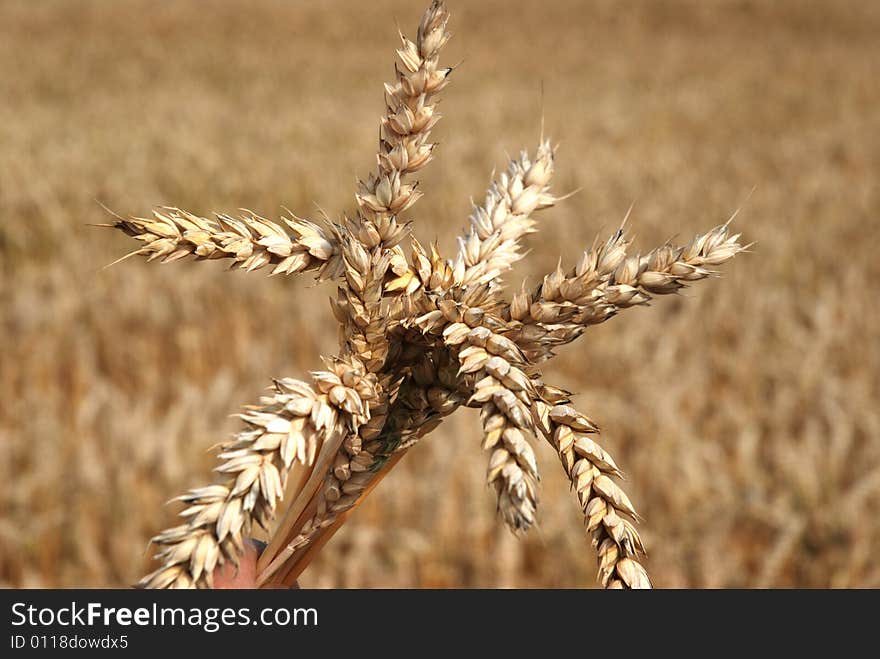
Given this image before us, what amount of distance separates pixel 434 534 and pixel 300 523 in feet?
9.14

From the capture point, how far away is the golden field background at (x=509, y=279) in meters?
3.47

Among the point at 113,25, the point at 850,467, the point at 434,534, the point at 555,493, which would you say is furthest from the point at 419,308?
the point at 113,25

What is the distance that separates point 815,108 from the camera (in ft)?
41.3

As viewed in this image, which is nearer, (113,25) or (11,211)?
(11,211)

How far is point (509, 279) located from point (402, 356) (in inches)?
217

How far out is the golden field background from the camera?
3471mm

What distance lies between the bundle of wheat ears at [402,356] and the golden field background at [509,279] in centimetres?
17

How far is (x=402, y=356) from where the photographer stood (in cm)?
77

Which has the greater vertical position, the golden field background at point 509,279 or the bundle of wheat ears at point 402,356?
the golden field background at point 509,279

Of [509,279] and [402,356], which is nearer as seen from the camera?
[402,356]

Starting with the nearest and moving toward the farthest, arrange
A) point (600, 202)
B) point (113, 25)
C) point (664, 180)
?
point (600, 202)
point (664, 180)
point (113, 25)

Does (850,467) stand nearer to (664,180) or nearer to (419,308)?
(419,308)

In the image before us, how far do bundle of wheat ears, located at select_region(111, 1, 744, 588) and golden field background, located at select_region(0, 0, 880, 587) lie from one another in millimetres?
173

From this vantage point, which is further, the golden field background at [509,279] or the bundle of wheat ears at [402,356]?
the golden field background at [509,279]
